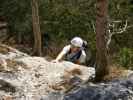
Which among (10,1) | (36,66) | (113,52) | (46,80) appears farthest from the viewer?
(10,1)

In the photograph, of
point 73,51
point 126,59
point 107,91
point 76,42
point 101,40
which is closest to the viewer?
point 107,91

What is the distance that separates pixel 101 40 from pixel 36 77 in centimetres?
161

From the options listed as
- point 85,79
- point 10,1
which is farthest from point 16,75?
point 10,1

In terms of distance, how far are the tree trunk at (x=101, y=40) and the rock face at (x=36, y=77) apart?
0.40m

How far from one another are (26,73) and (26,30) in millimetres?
11456

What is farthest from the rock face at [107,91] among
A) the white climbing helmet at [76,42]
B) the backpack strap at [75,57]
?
the backpack strap at [75,57]

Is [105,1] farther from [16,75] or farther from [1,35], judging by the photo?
[1,35]

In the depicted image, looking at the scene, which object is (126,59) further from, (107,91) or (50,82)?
(107,91)

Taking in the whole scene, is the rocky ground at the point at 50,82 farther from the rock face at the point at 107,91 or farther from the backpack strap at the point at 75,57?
the backpack strap at the point at 75,57

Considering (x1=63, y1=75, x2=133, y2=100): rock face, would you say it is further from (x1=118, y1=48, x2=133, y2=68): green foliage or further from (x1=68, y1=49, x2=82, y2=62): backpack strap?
(x1=118, y1=48, x2=133, y2=68): green foliage

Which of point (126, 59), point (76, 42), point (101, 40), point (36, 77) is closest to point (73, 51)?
point (76, 42)

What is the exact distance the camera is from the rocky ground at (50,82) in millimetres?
6383

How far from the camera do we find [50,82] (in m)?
7.52

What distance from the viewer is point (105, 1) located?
6566 mm
